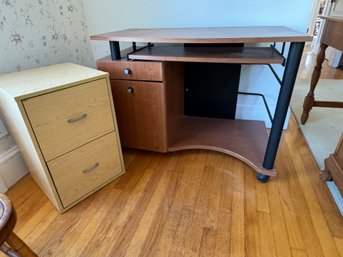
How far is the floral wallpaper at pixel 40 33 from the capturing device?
3.85 ft

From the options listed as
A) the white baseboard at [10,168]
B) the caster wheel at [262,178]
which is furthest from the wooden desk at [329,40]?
the white baseboard at [10,168]

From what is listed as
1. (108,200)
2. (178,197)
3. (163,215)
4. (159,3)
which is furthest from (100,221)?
(159,3)

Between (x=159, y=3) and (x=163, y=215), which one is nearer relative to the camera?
(x=163, y=215)

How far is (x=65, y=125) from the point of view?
39.2 inches

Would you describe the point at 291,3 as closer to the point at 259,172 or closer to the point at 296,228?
the point at 259,172

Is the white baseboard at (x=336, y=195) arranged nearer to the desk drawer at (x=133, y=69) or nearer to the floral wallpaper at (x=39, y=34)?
the desk drawer at (x=133, y=69)

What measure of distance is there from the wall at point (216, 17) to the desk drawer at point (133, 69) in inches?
23.2

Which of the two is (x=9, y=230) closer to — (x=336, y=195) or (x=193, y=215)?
(x=193, y=215)

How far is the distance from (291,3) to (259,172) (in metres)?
1.07

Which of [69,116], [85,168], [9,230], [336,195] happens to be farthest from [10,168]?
[336,195]

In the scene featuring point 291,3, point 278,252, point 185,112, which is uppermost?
point 291,3

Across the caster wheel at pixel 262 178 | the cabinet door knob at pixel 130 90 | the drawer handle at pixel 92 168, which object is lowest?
the caster wheel at pixel 262 178

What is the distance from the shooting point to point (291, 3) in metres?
1.37

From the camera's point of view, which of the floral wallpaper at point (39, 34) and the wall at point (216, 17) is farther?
the wall at point (216, 17)
